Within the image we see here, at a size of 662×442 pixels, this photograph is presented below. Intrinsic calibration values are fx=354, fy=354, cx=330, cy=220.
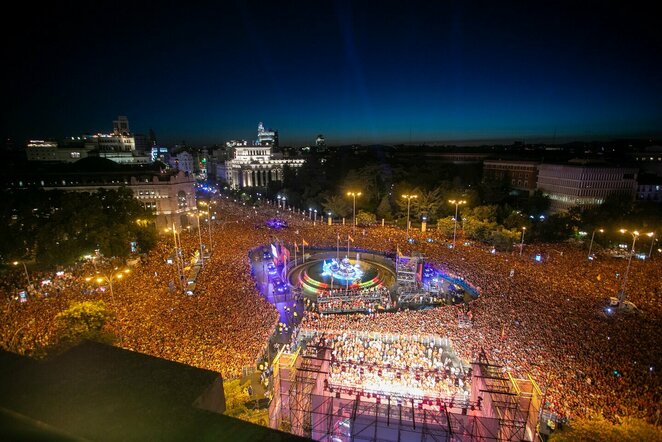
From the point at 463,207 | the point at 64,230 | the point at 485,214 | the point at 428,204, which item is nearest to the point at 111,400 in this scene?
the point at 64,230

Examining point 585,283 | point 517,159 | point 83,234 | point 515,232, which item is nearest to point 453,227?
point 515,232

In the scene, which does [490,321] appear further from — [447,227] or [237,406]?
[447,227]

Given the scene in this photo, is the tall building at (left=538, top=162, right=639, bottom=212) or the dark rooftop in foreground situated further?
the tall building at (left=538, top=162, right=639, bottom=212)

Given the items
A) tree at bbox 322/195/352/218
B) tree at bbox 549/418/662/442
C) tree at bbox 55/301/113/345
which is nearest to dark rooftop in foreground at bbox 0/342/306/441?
tree at bbox 549/418/662/442

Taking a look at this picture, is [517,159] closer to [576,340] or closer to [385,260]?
[385,260]

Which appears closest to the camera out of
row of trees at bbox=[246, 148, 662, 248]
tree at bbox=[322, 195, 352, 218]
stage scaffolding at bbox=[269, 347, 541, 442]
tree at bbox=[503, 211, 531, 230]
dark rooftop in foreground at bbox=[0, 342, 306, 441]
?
dark rooftop in foreground at bbox=[0, 342, 306, 441]

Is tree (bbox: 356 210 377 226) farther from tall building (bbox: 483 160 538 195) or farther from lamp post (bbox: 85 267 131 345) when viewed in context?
lamp post (bbox: 85 267 131 345)

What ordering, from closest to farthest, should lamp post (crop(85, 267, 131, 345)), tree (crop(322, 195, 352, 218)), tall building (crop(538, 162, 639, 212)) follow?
lamp post (crop(85, 267, 131, 345)), tree (crop(322, 195, 352, 218)), tall building (crop(538, 162, 639, 212))
